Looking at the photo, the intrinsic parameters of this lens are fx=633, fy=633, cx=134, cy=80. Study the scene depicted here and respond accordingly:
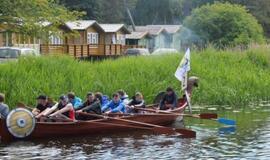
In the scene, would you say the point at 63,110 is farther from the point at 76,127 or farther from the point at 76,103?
the point at 76,103

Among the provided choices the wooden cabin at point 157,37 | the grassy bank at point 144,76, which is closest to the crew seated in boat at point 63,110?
the grassy bank at point 144,76

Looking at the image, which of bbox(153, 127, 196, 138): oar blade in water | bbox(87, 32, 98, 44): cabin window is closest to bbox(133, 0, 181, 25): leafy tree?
bbox(87, 32, 98, 44): cabin window

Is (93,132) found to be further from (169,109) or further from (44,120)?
(169,109)

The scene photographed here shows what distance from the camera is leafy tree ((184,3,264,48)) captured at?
55.2 m

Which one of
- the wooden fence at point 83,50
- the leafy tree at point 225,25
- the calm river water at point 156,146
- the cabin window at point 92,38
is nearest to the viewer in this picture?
the calm river water at point 156,146

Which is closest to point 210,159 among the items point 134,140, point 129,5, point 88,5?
point 134,140

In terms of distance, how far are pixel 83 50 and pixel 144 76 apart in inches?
1055

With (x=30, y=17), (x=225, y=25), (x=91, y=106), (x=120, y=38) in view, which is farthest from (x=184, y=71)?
(x=120, y=38)

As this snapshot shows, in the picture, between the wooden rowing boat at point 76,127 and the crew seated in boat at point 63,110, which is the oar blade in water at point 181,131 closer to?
the wooden rowing boat at point 76,127

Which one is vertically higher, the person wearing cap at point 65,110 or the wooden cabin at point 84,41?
the wooden cabin at point 84,41

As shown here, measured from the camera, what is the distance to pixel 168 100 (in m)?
22.3

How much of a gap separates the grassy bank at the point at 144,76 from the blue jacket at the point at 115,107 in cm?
340

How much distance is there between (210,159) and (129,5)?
78.3 meters

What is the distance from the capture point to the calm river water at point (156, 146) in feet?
52.5
